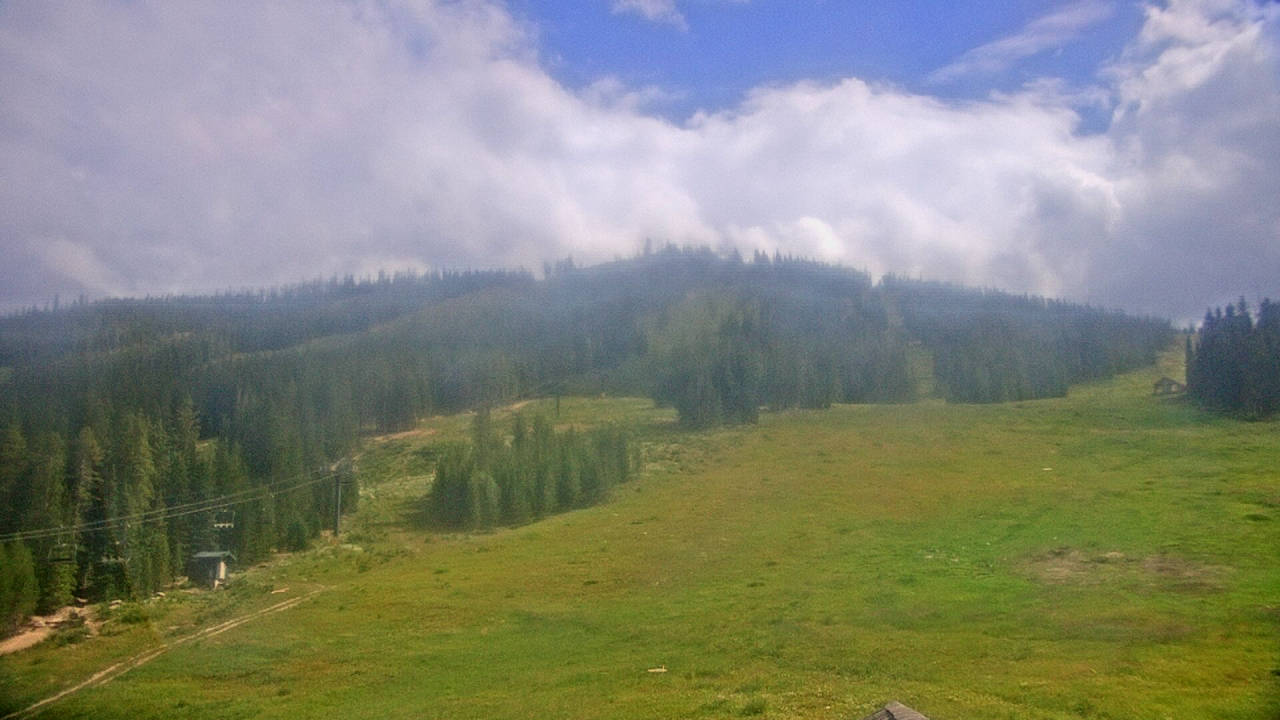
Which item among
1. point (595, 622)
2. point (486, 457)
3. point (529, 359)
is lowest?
point (595, 622)

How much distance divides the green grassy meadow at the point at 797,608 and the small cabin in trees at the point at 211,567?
3630 mm

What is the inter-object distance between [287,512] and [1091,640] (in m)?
61.8

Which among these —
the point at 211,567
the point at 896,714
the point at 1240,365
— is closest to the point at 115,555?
the point at 211,567

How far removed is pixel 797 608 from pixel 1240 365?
77.0m

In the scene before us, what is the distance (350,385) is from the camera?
113375mm

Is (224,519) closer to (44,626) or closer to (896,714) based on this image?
(44,626)

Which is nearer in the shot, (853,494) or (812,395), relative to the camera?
(853,494)

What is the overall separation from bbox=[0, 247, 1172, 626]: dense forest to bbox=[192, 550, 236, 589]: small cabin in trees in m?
1.45

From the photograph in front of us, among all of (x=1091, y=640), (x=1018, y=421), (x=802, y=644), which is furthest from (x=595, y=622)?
(x=1018, y=421)

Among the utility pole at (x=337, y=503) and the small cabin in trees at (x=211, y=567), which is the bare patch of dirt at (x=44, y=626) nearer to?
the small cabin in trees at (x=211, y=567)

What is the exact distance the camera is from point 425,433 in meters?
115

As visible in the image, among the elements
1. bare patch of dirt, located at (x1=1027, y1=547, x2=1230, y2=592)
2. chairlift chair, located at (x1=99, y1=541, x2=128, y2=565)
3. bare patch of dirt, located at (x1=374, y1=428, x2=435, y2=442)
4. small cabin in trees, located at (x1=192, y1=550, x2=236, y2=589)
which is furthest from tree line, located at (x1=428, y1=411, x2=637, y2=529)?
bare patch of dirt, located at (x1=1027, y1=547, x2=1230, y2=592)

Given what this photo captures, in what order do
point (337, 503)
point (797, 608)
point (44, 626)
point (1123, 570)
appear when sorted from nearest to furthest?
point (797, 608) → point (1123, 570) → point (44, 626) → point (337, 503)

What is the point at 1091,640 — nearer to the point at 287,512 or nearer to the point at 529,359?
the point at 287,512
